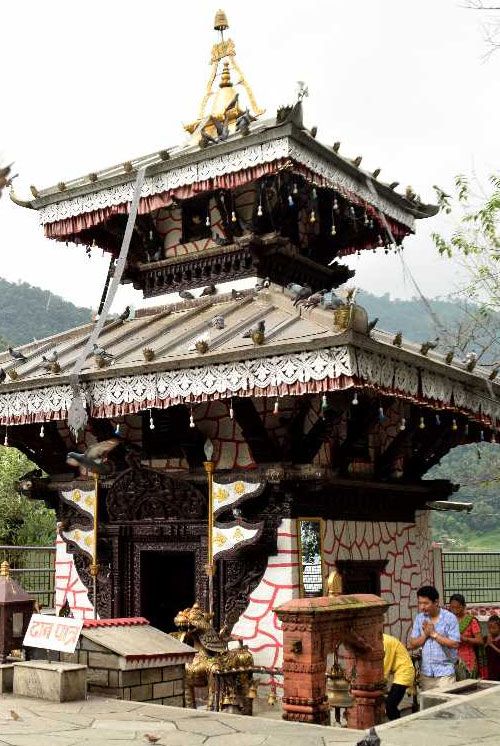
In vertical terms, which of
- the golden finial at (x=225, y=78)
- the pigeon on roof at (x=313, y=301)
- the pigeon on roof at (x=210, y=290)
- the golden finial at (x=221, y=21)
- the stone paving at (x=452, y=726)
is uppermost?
the golden finial at (x=221, y=21)

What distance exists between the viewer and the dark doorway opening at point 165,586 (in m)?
10.8

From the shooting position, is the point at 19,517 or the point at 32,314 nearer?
the point at 19,517

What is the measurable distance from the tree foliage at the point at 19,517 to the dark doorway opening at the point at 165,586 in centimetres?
1612

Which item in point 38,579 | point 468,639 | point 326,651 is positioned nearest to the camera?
point 326,651

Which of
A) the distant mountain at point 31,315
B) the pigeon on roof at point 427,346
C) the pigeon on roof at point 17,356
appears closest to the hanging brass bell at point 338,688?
the pigeon on roof at point 427,346

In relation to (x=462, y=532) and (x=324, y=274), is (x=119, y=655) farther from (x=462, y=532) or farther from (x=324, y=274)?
(x=462, y=532)

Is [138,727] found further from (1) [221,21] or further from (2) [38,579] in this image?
(2) [38,579]

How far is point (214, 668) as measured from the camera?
820 cm

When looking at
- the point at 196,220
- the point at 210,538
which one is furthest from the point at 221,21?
the point at 210,538

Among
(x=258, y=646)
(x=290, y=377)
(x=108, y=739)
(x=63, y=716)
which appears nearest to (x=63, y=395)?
(x=290, y=377)

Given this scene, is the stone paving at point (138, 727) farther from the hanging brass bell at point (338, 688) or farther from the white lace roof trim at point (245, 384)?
the white lace roof trim at point (245, 384)

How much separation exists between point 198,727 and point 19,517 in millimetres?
22789

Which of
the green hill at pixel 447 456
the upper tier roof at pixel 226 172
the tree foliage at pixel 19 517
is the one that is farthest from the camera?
the green hill at pixel 447 456

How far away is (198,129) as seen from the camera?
12641 millimetres
